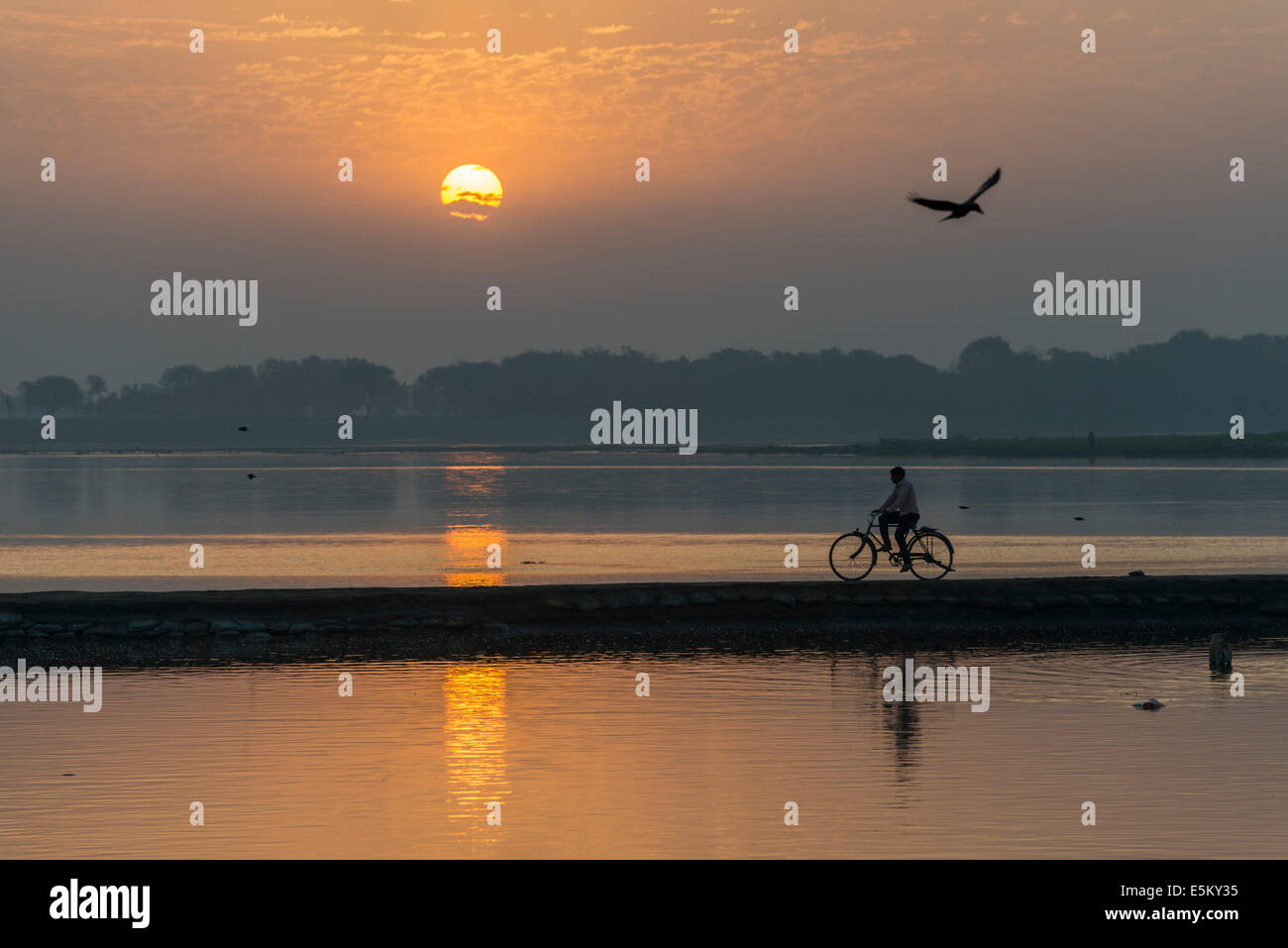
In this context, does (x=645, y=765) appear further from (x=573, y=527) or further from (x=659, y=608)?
(x=573, y=527)

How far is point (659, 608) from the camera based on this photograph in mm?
23531

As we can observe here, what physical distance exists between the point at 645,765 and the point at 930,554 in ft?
52.4

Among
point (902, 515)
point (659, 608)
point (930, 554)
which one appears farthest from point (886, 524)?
point (659, 608)

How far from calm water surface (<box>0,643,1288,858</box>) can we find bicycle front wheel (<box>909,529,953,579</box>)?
29.4 feet

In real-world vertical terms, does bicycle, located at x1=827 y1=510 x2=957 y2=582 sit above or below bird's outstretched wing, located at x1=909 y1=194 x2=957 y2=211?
below

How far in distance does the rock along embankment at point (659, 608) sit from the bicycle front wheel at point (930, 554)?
129 inches

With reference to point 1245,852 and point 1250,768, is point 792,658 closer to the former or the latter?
point 1250,768

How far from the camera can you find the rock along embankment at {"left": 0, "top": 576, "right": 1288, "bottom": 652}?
2191cm

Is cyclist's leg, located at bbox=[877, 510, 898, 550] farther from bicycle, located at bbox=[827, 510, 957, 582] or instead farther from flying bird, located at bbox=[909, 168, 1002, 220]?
flying bird, located at bbox=[909, 168, 1002, 220]
